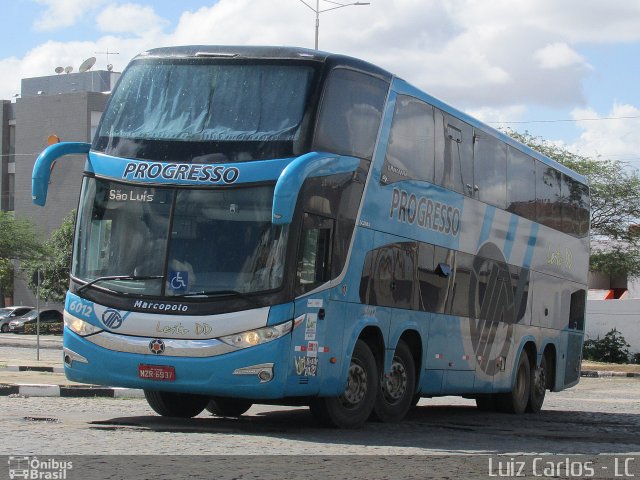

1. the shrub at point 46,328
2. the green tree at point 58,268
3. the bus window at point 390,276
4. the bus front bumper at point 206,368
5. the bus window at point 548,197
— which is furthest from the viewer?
the green tree at point 58,268

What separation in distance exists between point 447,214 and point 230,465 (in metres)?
7.55

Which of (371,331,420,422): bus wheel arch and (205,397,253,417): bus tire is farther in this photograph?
(205,397,253,417): bus tire

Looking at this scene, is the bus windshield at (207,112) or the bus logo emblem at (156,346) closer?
the bus logo emblem at (156,346)

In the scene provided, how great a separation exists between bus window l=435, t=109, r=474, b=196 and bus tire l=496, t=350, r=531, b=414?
4314 mm

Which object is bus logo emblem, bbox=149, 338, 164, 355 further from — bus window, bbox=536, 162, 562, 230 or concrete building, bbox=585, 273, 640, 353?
concrete building, bbox=585, 273, 640, 353

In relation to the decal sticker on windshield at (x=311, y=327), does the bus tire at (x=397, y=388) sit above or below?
below

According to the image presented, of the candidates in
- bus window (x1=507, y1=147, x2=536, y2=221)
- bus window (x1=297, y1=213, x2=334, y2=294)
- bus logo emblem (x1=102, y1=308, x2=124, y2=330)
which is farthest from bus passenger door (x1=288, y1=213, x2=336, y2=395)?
bus window (x1=507, y1=147, x2=536, y2=221)

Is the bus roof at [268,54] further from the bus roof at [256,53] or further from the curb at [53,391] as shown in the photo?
the curb at [53,391]

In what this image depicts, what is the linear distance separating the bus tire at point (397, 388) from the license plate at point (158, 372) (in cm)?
334

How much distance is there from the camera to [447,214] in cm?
1619

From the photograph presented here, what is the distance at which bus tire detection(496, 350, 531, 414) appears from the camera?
64.8ft

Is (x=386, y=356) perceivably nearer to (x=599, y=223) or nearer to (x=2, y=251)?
(x=599, y=223)

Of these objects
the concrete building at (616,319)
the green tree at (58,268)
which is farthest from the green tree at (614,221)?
the green tree at (58,268)

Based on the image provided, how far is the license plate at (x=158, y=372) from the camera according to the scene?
12.2 m
